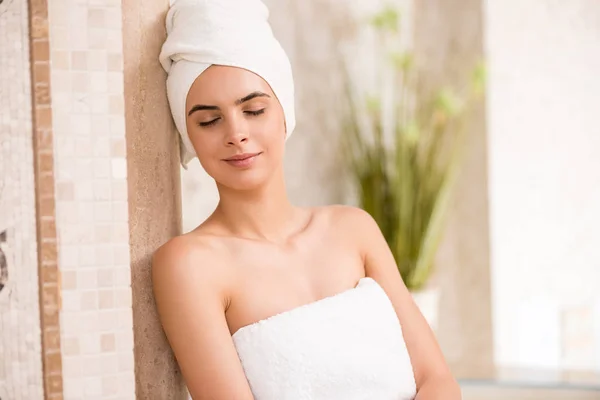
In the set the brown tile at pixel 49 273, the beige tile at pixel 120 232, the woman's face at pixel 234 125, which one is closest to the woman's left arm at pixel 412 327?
the woman's face at pixel 234 125

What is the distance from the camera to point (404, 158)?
323 cm

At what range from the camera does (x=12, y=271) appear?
1.04m

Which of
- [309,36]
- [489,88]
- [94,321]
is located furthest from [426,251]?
[94,321]

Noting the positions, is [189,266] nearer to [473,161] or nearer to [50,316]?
[50,316]

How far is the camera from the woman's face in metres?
1.26

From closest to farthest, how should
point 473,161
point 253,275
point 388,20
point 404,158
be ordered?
1. point 253,275
2. point 388,20
3. point 404,158
4. point 473,161

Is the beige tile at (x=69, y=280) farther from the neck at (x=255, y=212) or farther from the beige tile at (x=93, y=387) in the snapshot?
the neck at (x=255, y=212)

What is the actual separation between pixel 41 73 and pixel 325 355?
0.65 meters

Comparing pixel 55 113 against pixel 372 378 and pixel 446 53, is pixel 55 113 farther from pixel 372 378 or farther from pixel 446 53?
pixel 446 53

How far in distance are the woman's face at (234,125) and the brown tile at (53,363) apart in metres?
0.43

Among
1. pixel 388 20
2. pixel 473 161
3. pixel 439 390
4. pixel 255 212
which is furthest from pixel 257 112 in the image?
pixel 473 161

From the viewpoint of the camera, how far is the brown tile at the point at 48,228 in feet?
3.47

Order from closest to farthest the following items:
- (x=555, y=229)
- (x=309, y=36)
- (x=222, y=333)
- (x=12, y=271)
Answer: (x=12, y=271)
(x=222, y=333)
(x=309, y=36)
(x=555, y=229)

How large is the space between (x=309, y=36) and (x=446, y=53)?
2.42 feet
